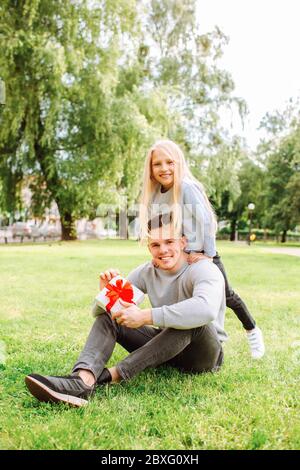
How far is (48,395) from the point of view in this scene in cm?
253

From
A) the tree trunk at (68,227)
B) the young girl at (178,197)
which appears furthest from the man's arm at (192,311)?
the tree trunk at (68,227)

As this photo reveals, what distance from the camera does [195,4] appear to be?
2383 centimetres

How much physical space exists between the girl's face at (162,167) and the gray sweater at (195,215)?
0.31ft

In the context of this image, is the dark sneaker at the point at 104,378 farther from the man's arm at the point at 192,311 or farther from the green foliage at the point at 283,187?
the green foliage at the point at 283,187

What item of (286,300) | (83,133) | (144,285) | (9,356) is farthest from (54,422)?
(83,133)

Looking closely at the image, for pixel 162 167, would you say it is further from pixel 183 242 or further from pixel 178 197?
pixel 183 242

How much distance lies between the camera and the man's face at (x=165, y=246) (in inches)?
116

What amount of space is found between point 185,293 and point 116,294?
41 cm

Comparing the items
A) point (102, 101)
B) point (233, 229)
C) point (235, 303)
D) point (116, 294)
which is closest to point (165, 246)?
point (116, 294)

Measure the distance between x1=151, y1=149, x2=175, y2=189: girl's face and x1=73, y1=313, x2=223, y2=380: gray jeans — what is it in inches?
42.2

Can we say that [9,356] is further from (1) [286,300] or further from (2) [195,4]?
(2) [195,4]

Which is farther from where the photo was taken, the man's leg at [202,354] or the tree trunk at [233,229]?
the tree trunk at [233,229]

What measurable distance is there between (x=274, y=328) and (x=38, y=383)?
2881mm
